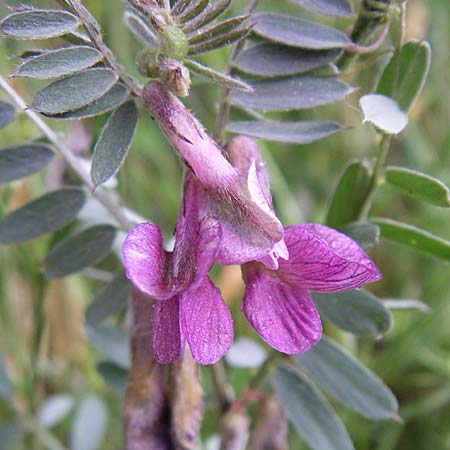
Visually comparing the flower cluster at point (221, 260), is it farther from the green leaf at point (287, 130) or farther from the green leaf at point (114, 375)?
the green leaf at point (114, 375)

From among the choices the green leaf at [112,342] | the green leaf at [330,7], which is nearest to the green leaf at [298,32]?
the green leaf at [330,7]

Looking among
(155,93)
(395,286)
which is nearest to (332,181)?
(395,286)

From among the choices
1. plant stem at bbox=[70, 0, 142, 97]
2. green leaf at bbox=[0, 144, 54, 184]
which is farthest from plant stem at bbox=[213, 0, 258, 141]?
green leaf at bbox=[0, 144, 54, 184]

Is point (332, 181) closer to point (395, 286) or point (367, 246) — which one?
point (395, 286)

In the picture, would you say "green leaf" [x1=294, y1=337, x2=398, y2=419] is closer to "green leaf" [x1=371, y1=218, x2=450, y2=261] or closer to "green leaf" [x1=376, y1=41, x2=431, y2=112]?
"green leaf" [x1=371, y1=218, x2=450, y2=261]

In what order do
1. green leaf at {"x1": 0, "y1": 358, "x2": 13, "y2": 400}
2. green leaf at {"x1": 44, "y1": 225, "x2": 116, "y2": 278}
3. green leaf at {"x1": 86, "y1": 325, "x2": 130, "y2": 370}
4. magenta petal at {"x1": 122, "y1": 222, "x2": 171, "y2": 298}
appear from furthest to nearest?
green leaf at {"x1": 0, "y1": 358, "x2": 13, "y2": 400}
green leaf at {"x1": 86, "y1": 325, "x2": 130, "y2": 370}
green leaf at {"x1": 44, "y1": 225, "x2": 116, "y2": 278}
magenta petal at {"x1": 122, "y1": 222, "x2": 171, "y2": 298}

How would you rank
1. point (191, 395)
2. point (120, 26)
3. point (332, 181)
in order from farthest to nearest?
point (120, 26) < point (332, 181) < point (191, 395)

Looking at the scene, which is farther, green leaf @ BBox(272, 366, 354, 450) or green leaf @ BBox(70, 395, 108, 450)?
green leaf @ BBox(70, 395, 108, 450)
